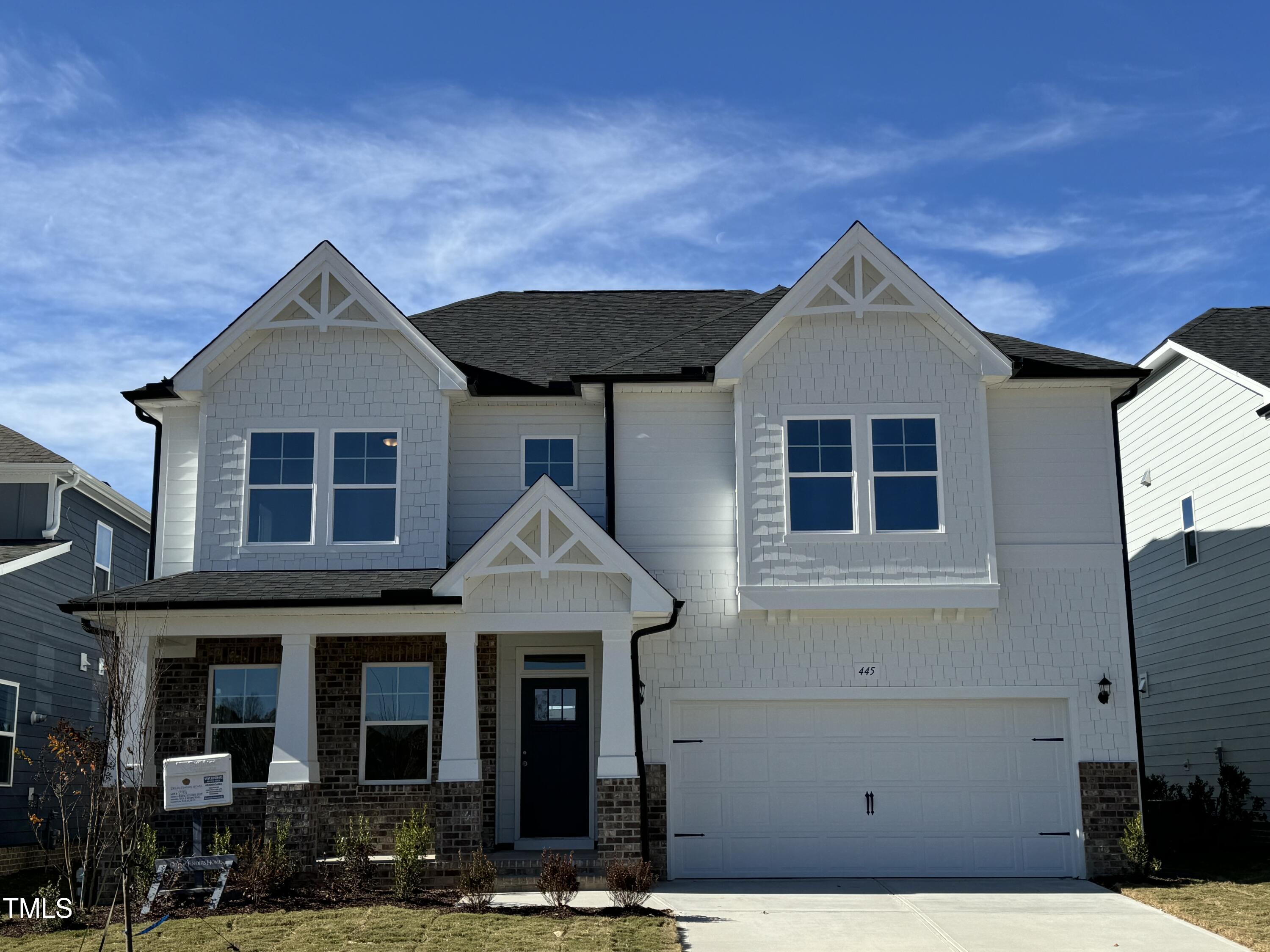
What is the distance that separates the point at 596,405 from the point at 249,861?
7547 millimetres

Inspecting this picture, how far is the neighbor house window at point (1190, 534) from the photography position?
21719mm

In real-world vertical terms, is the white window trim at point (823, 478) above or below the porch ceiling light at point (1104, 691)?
above

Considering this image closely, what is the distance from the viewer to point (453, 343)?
64.4 feet

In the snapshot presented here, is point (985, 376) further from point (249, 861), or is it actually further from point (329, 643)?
point (249, 861)

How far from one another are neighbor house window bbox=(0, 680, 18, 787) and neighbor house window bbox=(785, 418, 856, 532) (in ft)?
40.7

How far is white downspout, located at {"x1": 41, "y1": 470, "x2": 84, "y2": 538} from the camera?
2123cm

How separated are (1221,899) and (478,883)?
27.3ft

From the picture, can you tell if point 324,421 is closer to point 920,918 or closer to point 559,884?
point 559,884

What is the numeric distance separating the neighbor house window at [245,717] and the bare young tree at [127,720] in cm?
117

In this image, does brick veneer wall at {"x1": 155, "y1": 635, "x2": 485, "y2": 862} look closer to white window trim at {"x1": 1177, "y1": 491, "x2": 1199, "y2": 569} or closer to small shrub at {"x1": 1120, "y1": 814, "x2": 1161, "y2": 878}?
small shrub at {"x1": 1120, "y1": 814, "x2": 1161, "y2": 878}

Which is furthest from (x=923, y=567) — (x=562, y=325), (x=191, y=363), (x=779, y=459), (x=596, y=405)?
(x=191, y=363)

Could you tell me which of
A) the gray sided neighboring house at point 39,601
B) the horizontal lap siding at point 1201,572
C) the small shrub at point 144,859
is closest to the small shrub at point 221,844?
the small shrub at point 144,859

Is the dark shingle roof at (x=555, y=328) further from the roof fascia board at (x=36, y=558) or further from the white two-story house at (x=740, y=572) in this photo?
the roof fascia board at (x=36, y=558)

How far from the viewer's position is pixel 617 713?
15.5 meters
